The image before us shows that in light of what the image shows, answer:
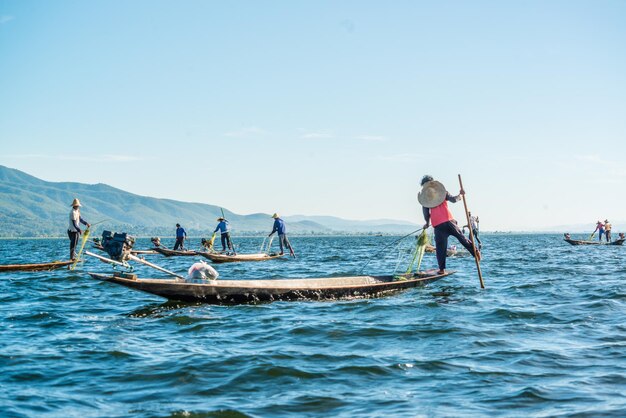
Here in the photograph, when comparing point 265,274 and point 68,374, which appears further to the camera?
point 265,274

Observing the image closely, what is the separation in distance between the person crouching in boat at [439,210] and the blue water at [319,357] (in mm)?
2399

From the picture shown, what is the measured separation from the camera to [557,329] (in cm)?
1016

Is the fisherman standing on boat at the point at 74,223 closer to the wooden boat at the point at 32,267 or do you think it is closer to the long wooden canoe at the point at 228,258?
the wooden boat at the point at 32,267

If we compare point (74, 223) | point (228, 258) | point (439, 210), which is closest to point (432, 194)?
point (439, 210)

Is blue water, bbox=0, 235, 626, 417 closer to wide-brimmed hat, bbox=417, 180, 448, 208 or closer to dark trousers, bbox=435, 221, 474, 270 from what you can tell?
dark trousers, bbox=435, 221, 474, 270

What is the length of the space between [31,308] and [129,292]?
12.4 ft

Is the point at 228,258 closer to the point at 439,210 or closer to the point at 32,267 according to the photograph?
the point at 32,267

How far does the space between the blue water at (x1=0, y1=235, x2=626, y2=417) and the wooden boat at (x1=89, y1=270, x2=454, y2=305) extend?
1.16ft

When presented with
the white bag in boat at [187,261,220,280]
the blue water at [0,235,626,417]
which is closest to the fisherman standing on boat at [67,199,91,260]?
the blue water at [0,235,626,417]

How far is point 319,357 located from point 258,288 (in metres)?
5.01

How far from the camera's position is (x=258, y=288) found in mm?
13281

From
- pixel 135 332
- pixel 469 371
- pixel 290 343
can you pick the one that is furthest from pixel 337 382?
pixel 135 332

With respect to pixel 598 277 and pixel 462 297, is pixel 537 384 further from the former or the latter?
pixel 598 277

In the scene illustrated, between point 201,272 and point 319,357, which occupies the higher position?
point 201,272
